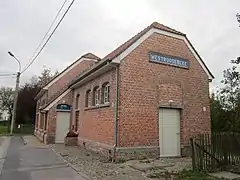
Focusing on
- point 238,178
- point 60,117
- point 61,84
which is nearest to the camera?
point 238,178

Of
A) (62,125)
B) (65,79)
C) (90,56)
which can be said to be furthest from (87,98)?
(90,56)

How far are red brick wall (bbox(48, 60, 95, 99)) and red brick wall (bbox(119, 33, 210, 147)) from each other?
13.1m

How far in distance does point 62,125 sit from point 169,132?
1134cm

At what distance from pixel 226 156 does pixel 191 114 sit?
4.42 m

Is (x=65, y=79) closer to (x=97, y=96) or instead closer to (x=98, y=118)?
(x=97, y=96)

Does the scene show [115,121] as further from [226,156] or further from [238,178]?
[238,178]

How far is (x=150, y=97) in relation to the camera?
539 inches

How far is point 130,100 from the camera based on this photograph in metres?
13.1

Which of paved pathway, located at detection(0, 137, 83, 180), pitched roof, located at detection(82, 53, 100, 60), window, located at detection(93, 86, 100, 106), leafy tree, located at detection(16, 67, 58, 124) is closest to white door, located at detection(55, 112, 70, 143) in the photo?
window, located at detection(93, 86, 100, 106)

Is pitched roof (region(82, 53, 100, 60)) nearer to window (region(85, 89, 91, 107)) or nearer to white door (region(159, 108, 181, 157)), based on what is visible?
window (region(85, 89, 91, 107))

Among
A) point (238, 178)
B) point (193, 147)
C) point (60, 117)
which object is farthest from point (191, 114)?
point (60, 117)

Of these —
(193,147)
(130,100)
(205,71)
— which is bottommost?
(193,147)

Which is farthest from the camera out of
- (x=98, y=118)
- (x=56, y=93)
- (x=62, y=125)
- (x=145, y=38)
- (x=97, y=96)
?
(x=56, y=93)

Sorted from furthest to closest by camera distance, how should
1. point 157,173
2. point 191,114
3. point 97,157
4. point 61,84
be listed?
1. point 61,84
2. point 191,114
3. point 97,157
4. point 157,173
